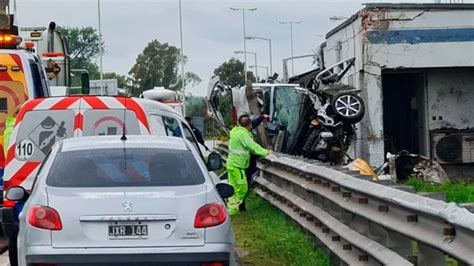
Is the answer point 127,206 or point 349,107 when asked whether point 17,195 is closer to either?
point 127,206

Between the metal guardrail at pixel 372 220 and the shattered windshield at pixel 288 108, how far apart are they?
8.12 meters

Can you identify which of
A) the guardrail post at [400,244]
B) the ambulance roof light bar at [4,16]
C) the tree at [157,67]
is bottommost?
the guardrail post at [400,244]

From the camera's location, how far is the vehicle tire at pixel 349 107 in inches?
842

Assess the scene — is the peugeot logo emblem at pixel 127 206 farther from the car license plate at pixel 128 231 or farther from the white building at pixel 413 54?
the white building at pixel 413 54

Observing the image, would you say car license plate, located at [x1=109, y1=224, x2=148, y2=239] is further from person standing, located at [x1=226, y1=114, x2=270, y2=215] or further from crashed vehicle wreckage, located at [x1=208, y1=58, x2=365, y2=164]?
crashed vehicle wreckage, located at [x1=208, y1=58, x2=365, y2=164]

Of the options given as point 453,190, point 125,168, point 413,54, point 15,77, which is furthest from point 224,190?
Answer: point 413,54

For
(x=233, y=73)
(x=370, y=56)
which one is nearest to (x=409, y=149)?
(x=370, y=56)

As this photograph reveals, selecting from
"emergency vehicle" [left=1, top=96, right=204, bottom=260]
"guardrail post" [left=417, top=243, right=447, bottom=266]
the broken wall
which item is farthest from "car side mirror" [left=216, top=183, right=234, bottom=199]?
the broken wall

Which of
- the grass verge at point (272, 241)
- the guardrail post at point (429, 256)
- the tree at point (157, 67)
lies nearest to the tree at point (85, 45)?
the tree at point (157, 67)

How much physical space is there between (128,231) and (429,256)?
2.27m

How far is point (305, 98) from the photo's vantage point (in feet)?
72.7

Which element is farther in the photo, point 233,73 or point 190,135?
point 233,73

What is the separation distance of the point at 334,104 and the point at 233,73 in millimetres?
72247

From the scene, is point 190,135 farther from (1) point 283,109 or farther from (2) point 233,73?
(2) point 233,73
